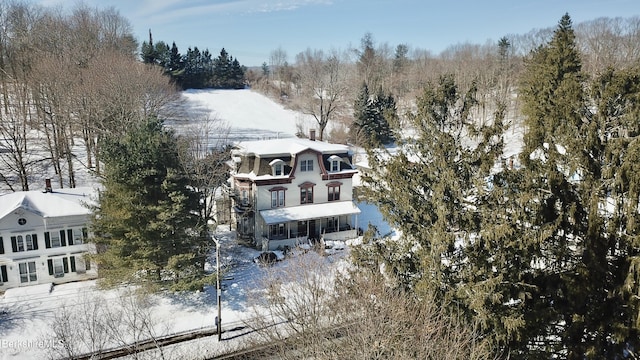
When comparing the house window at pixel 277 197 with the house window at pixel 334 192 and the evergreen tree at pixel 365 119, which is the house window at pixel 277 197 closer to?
the house window at pixel 334 192

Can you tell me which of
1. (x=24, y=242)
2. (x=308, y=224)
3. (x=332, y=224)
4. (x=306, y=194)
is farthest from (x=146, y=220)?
(x=332, y=224)

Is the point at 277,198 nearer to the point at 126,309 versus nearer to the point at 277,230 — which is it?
the point at 277,230

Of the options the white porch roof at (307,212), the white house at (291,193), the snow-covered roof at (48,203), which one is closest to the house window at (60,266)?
the snow-covered roof at (48,203)

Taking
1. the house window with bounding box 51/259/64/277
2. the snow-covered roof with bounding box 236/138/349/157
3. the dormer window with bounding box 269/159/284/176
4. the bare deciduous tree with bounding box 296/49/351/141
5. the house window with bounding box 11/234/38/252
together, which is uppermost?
the bare deciduous tree with bounding box 296/49/351/141

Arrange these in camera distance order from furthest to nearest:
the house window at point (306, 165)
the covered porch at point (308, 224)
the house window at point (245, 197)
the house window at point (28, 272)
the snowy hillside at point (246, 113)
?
1. the snowy hillside at point (246, 113)
2. the house window at point (245, 197)
3. the house window at point (306, 165)
4. the covered porch at point (308, 224)
5. the house window at point (28, 272)

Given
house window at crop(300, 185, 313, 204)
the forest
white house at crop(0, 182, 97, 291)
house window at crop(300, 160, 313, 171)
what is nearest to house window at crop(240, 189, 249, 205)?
house window at crop(300, 185, 313, 204)

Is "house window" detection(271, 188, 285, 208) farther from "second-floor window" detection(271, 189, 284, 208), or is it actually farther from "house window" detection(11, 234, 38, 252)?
"house window" detection(11, 234, 38, 252)

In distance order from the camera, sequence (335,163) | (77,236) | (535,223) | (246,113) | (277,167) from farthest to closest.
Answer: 1. (246,113)
2. (335,163)
3. (277,167)
4. (77,236)
5. (535,223)
